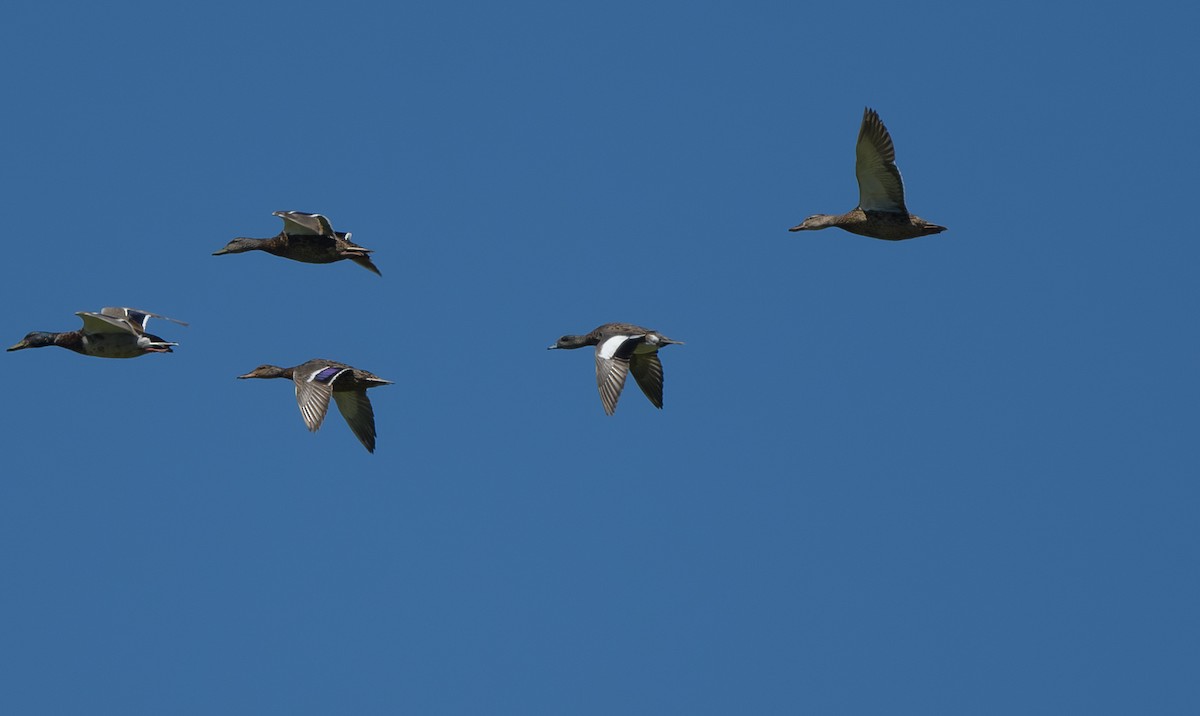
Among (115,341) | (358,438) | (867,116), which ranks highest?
(867,116)

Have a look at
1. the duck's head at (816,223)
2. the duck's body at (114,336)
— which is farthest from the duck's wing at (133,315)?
the duck's head at (816,223)

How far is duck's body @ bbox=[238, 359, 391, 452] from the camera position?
29.5 meters

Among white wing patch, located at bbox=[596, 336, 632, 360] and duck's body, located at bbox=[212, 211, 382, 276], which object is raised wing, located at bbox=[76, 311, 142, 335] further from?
white wing patch, located at bbox=[596, 336, 632, 360]

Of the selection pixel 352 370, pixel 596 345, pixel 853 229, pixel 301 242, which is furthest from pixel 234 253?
pixel 853 229

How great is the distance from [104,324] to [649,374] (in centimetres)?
910

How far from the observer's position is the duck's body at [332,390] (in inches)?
1160

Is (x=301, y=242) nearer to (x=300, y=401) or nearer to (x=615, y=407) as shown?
(x=300, y=401)

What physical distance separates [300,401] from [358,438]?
363 centimetres

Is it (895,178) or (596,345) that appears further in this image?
(596,345)

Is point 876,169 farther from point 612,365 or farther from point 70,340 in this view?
point 70,340

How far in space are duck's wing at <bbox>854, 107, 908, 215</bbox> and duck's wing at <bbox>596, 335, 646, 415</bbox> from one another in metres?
4.40

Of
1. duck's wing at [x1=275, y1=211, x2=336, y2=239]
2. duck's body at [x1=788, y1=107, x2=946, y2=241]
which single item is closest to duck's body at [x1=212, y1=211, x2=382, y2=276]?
duck's wing at [x1=275, y1=211, x2=336, y2=239]

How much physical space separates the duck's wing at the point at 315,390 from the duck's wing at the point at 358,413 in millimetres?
1759

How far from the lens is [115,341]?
31.5 metres
